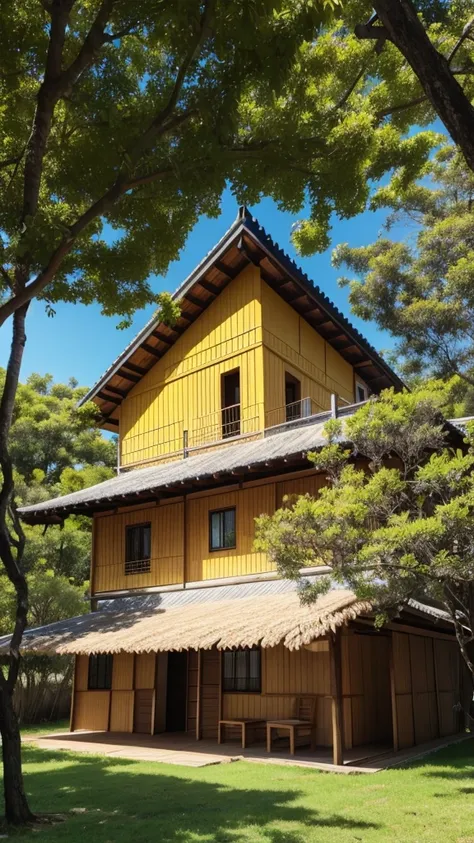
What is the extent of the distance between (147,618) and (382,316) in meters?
12.9

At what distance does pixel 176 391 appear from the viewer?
1811cm

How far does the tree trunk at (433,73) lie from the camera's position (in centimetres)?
378

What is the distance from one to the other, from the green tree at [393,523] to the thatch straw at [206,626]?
3.29 feet

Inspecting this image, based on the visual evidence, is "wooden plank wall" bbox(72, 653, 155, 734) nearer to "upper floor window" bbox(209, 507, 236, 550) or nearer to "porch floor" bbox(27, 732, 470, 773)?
"porch floor" bbox(27, 732, 470, 773)

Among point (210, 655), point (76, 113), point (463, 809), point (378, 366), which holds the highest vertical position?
point (378, 366)

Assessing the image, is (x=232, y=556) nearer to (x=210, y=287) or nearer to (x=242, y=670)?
(x=242, y=670)

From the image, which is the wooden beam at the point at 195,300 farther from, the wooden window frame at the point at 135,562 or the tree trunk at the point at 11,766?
the tree trunk at the point at 11,766

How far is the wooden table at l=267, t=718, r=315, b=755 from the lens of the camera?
1127 cm

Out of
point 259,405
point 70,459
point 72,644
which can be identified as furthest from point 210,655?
point 70,459

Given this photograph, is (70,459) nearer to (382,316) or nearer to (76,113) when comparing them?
(382,316)

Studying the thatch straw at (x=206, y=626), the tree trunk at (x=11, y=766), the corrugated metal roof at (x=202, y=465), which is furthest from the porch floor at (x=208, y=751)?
the corrugated metal roof at (x=202, y=465)

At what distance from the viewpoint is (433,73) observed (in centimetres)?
396

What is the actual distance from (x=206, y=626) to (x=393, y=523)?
4.79 metres

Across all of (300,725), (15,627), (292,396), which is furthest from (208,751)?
(292,396)
